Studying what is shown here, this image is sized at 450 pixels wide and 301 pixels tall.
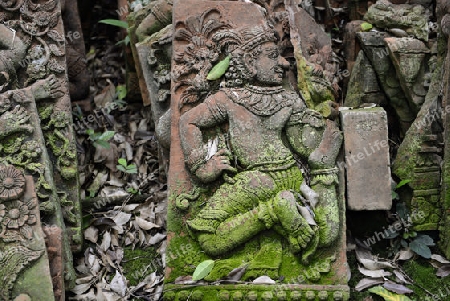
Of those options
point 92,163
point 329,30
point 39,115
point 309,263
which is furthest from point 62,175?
point 329,30

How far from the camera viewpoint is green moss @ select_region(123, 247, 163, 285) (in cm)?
564

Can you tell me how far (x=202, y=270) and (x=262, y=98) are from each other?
136 centimetres

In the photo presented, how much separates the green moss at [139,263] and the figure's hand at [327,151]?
4.84ft

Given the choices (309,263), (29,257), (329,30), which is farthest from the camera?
(329,30)

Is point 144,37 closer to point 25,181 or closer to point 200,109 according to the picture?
point 200,109

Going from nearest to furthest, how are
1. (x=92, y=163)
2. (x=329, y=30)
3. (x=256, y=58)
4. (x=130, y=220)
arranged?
(x=256, y=58), (x=130, y=220), (x=92, y=163), (x=329, y=30)

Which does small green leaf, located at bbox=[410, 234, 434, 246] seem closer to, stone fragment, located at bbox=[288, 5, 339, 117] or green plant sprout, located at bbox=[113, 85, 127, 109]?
stone fragment, located at bbox=[288, 5, 339, 117]

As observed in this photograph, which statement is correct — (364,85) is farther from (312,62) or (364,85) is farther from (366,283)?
(366,283)

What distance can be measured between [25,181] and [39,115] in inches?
35.2

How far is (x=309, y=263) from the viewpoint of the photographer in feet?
16.8

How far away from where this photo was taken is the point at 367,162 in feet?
17.9

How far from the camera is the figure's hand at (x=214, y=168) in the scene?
5.21 metres

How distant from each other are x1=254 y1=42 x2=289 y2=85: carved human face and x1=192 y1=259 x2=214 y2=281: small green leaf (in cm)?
145

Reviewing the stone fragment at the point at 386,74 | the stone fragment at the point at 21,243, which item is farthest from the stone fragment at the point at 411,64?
the stone fragment at the point at 21,243
